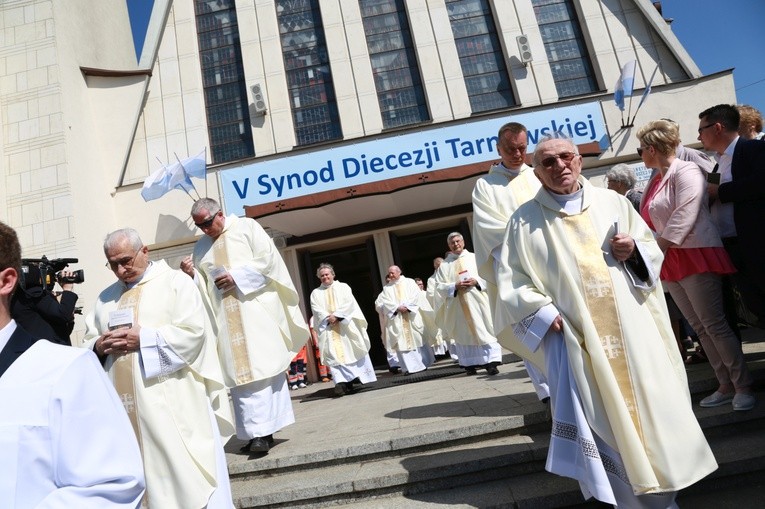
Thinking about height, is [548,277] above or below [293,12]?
below

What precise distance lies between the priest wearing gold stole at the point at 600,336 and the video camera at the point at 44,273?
400 cm

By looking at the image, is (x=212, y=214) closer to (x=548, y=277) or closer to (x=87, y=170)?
(x=548, y=277)

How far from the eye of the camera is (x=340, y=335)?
898 centimetres

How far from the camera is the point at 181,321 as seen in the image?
3.54 m

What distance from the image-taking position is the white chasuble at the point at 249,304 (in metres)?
4.94

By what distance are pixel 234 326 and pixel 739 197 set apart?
14.0ft

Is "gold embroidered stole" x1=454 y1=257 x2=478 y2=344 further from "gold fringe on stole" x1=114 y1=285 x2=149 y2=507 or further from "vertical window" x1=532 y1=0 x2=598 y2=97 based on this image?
"vertical window" x1=532 y1=0 x2=598 y2=97

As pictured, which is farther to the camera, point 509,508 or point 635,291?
point 509,508

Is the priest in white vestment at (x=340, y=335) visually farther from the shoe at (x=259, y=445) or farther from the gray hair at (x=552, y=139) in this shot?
the gray hair at (x=552, y=139)

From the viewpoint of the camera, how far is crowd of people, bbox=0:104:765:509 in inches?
49.3

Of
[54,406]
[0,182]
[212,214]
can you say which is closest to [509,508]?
[54,406]

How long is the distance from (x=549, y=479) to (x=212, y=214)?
12.1 ft

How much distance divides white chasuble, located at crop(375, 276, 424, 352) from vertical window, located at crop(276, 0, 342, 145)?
15.8 feet

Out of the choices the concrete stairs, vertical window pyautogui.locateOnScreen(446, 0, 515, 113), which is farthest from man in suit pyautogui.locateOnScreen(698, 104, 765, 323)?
vertical window pyautogui.locateOnScreen(446, 0, 515, 113)
